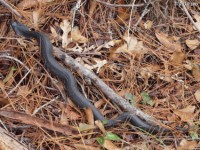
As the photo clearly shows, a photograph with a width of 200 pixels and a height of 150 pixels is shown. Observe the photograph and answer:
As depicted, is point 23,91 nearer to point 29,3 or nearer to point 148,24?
point 29,3

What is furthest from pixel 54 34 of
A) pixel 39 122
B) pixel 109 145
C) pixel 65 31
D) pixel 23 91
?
pixel 109 145

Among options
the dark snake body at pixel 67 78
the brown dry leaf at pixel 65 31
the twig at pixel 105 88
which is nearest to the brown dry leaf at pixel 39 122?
the dark snake body at pixel 67 78

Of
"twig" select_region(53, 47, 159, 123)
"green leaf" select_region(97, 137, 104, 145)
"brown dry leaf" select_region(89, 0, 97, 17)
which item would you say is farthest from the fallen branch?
"brown dry leaf" select_region(89, 0, 97, 17)

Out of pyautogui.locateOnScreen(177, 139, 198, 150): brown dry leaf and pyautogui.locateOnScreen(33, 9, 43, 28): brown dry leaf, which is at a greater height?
pyautogui.locateOnScreen(33, 9, 43, 28): brown dry leaf

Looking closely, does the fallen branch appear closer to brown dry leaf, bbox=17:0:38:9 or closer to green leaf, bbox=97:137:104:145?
green leaf, bbox=97:137:104:145

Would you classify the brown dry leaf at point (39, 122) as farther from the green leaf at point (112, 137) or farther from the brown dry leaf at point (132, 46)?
the brown dry leaf at point (132, 46)

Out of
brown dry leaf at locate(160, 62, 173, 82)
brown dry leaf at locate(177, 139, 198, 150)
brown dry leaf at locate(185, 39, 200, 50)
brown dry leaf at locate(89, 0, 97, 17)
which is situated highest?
brown dry leaf at locate(89, 0, 97, 17)

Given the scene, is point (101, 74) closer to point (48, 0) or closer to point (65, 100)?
point (65, 100)
